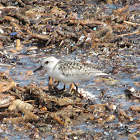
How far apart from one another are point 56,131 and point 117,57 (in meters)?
3.94

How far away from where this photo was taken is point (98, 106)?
750 centimetres

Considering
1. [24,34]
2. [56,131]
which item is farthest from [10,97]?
[24,34]

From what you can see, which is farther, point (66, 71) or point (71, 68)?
point (71, 68)

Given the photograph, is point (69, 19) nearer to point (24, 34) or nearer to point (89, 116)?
point (24, 34)

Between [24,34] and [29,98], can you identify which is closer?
[29,98]

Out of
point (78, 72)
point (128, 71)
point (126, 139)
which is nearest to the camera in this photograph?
point (126, 139)

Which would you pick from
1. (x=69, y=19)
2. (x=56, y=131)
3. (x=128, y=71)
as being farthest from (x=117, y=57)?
(x=56, y=131)

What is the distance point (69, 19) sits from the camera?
459 inches

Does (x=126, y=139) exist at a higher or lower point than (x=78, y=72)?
lower

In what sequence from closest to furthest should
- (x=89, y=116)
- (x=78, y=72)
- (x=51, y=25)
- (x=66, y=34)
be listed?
(x=89, y=116) < (x=78, y=72) < (x=66, y=34) < (x=51, y=25)

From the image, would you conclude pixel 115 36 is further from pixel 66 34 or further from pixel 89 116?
pixel 89 116

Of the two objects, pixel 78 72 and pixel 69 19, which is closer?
pixel 78 72

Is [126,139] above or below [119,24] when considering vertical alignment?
below

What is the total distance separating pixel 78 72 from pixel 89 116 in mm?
1002
